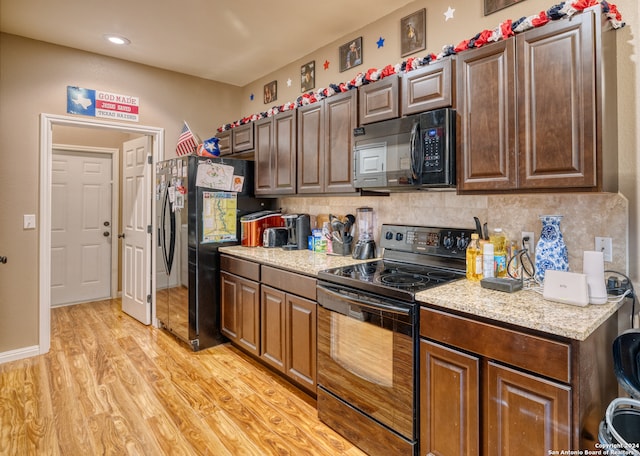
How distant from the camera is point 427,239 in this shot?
2.34 meters

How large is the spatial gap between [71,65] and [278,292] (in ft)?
9.33

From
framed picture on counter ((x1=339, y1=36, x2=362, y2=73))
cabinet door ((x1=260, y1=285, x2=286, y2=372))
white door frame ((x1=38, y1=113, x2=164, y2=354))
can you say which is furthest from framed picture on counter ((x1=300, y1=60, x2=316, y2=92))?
white door frame ((x1=38, y1=113, x2=164, y2=354))

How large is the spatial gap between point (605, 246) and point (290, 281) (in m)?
1.75

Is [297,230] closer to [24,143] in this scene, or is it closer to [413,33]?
[413,33]

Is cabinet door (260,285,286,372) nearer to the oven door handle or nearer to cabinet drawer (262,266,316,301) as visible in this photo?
cabinet drawer (262,266,316,301)

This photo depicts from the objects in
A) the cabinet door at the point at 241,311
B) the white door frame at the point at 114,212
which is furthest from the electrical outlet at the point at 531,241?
the white door frame at the point at 114,212

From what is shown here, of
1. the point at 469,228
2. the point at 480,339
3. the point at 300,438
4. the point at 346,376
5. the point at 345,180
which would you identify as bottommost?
the point at 300,438

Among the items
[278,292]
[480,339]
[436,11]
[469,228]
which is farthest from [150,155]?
[480,339]

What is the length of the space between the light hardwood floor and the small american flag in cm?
194

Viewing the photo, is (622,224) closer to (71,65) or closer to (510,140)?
(510,140)

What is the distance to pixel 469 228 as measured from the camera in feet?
7.19

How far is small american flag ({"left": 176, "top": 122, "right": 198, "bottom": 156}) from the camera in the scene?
3799 millimetres

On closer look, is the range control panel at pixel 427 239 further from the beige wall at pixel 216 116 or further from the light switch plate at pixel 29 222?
the light switch plate at pixel 29 222

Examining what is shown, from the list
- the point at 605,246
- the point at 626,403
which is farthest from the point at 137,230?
the point at 626,403
